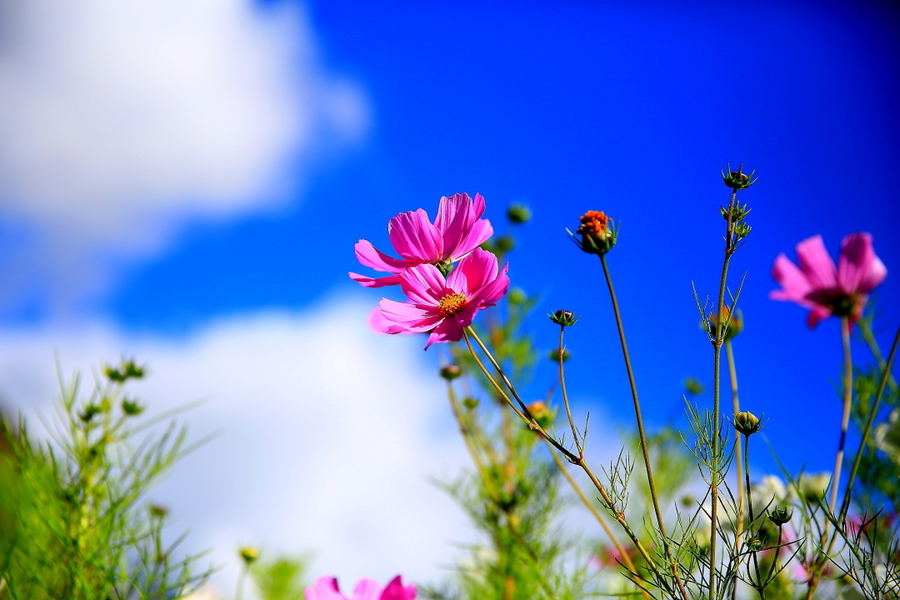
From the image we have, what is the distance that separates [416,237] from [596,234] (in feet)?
0.39

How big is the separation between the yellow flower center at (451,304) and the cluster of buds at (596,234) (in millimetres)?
79

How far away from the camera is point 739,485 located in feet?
1.10

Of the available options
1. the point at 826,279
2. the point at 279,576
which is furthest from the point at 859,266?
the point at 279,576

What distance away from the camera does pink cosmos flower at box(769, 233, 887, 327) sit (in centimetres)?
31

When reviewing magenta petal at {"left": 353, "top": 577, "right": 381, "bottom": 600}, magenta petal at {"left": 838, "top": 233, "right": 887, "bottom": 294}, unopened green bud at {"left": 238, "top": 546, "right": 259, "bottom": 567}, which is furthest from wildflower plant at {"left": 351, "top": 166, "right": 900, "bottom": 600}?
unopened green bud at {"left": 238, "top": 546, "right": 259, "bottom": 567}

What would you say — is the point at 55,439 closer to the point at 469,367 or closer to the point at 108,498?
the point at 108,498

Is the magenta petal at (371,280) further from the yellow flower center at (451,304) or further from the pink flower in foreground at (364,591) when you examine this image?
the pink flower in foreground at (364,591)

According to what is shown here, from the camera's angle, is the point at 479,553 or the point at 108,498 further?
the point at 479,553

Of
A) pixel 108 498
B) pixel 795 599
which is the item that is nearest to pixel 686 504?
pixel 795 599

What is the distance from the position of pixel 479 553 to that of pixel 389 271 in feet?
2.07

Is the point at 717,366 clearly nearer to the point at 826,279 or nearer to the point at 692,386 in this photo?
the point at 826,279

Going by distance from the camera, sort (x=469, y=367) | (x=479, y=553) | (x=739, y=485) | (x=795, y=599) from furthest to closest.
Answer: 1. (x=469, y=367)
2. (x=479, y=553)
3. (x=795, y=599)
4. (x=739, y=485)

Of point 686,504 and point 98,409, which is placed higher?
point 686,504

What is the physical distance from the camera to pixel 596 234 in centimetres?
31
